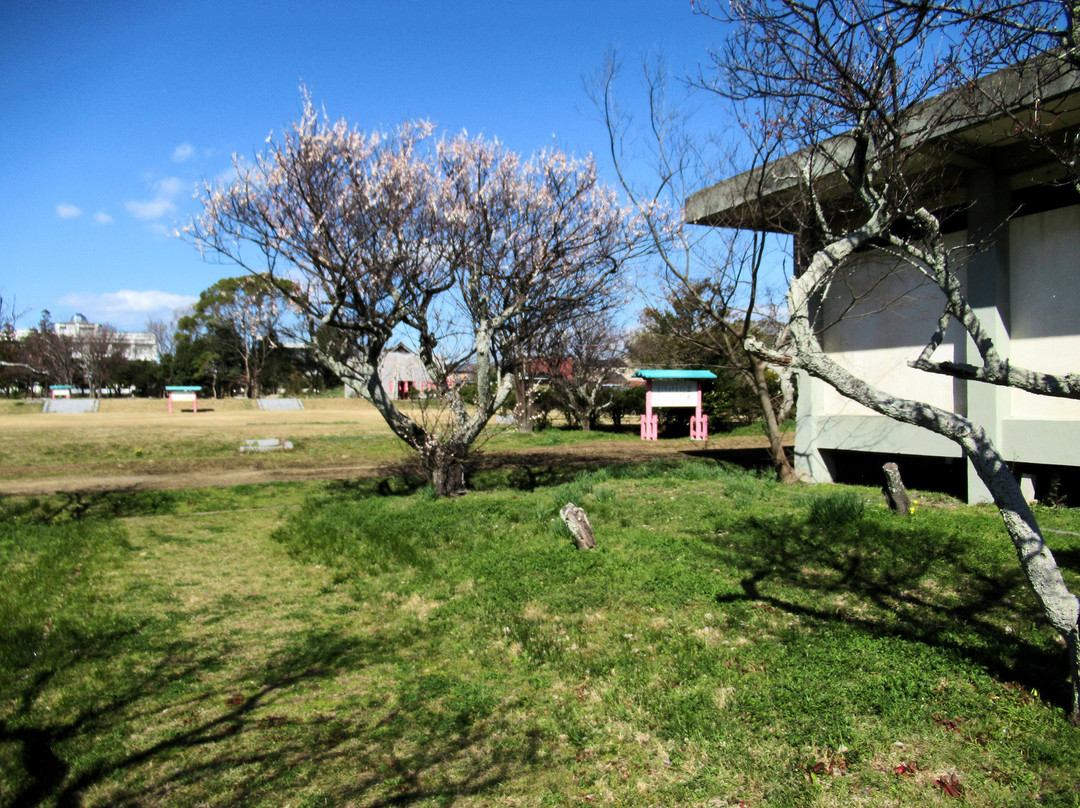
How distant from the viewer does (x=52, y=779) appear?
11.3 feet

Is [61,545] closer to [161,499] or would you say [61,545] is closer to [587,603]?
[161,499]

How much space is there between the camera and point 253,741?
3.74 metres

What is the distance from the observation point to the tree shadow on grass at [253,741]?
3297 millimetres

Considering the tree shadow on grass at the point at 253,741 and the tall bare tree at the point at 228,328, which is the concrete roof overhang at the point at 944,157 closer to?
the tree shadow on grass at the point at 253,741

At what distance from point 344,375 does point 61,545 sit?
163 inches

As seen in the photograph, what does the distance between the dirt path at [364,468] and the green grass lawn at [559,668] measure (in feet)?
16.5

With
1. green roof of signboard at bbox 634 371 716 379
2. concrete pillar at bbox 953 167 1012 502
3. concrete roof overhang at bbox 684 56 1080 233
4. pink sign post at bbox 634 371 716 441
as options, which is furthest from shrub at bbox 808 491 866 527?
pink sign post at bbox 634 371 716 441

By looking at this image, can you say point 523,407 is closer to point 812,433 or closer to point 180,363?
point 812,433

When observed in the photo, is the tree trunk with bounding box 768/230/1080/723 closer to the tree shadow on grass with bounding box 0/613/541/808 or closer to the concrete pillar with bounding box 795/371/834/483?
the tree shadow on grass with bounding box 0/613/541/808

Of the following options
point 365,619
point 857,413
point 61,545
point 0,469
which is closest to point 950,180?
point 857,413

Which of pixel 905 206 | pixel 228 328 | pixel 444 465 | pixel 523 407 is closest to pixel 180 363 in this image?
pixel 228 328

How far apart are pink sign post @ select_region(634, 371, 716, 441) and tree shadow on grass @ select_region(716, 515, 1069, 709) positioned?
49.9 ft

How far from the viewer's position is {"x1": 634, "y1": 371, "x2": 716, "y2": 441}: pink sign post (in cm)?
2186

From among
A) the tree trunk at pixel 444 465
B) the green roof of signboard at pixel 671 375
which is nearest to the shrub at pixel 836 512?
the tree trunk at pixel 444 465
